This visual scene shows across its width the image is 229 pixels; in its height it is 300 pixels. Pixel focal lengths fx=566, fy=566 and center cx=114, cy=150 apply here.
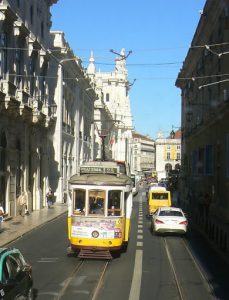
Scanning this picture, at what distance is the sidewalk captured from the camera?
81.7 feet

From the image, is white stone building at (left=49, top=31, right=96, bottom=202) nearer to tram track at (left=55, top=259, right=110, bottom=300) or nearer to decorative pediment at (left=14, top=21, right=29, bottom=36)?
decorative pediment at (left=14, top=21, right=29, bottom=36)

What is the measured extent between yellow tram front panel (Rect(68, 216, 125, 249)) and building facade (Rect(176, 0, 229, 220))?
11308 millimetres

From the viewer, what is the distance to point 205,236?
27.2 m

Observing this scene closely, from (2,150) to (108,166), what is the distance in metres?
13.4

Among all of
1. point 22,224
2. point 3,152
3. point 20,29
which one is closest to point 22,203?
point 3,152

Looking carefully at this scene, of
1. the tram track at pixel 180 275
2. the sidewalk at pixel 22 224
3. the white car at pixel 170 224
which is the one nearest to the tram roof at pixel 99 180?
the tram track at pixel 180 275

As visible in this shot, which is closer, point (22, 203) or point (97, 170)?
point (97, 170)

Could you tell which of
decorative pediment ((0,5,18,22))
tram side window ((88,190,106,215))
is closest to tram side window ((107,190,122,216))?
tram side window ((88,190,106,215))

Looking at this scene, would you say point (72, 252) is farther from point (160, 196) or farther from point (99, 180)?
point (160, 196)

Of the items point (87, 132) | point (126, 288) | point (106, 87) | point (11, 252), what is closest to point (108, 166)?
point (126, 288)

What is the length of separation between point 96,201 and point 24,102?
17.9 metres

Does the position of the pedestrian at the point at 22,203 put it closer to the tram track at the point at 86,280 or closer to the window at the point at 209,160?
the window at the point at 209,160

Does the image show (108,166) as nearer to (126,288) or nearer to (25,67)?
(126,288)

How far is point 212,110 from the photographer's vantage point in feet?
138
